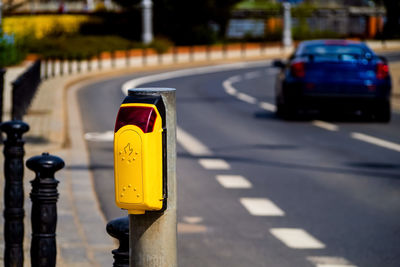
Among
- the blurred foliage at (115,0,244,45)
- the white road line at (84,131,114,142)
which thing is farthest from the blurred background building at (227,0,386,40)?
the white road line at (84,131,114,142)

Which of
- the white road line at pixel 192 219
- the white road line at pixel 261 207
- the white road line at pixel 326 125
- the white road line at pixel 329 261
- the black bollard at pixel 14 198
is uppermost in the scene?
the black bollard at pixel 14 198

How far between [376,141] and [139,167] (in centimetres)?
1202

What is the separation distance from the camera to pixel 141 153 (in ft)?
14.5

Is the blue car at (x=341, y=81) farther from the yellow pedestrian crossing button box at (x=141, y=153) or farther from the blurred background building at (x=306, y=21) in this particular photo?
the blurred background building at (x=306, y=21)

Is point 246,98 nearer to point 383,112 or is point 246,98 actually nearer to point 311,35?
point 383,112

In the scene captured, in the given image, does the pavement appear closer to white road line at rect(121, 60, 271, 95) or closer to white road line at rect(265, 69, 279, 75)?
white road line at rect(121, 60, 271, 95)

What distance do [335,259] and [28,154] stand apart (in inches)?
270

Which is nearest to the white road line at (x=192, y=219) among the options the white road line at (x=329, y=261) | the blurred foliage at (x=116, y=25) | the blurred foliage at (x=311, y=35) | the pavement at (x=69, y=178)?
the pavement at (x=69, y=178)

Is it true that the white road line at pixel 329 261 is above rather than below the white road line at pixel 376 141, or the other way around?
above

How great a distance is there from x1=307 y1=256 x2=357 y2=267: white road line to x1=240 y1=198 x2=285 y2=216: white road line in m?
1.94

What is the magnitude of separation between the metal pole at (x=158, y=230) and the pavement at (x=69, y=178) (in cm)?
272

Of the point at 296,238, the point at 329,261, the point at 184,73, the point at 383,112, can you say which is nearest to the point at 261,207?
the point at 296,238

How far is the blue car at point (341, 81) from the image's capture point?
18828 millimetres

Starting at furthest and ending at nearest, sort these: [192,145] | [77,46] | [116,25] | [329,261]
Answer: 1. [116,25]
2. [77,46]
3. [192,145]
4. [329,261]
